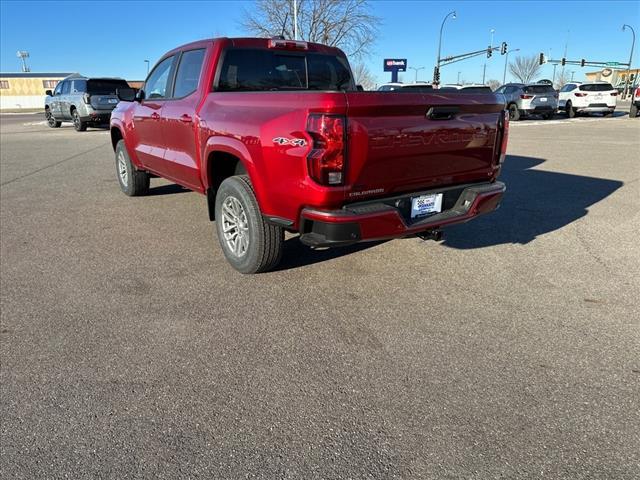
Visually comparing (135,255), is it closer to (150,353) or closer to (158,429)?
(150,353)

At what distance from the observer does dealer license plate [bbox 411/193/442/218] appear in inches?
138

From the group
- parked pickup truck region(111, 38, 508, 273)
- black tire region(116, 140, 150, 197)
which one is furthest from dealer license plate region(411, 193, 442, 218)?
black tire region(116, 140, 150, 197)

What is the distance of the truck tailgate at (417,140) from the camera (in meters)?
3.08

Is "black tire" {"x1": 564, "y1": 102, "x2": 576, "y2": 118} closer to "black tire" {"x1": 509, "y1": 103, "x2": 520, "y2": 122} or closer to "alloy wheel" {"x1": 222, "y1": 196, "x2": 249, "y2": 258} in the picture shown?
"black tire" {"x1": 509, "y1": 103, "x2": 520, "y2": 122}

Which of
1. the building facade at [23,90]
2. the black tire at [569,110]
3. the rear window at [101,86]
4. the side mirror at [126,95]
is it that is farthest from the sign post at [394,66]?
the building facade at [23,90]

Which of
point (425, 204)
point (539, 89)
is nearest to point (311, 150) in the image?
point (425, 204)

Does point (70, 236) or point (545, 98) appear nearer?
point (70, 236)

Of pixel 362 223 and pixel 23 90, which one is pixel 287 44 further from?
pixel 23 90

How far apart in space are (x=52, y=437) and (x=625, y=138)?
16.5 meters

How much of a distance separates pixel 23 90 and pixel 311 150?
91831 millimetres

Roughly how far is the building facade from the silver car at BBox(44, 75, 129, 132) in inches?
2704

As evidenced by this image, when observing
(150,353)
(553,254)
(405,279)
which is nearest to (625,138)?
(553,254)

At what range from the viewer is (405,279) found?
4.04 meters

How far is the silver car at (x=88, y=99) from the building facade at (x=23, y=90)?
225 feet
